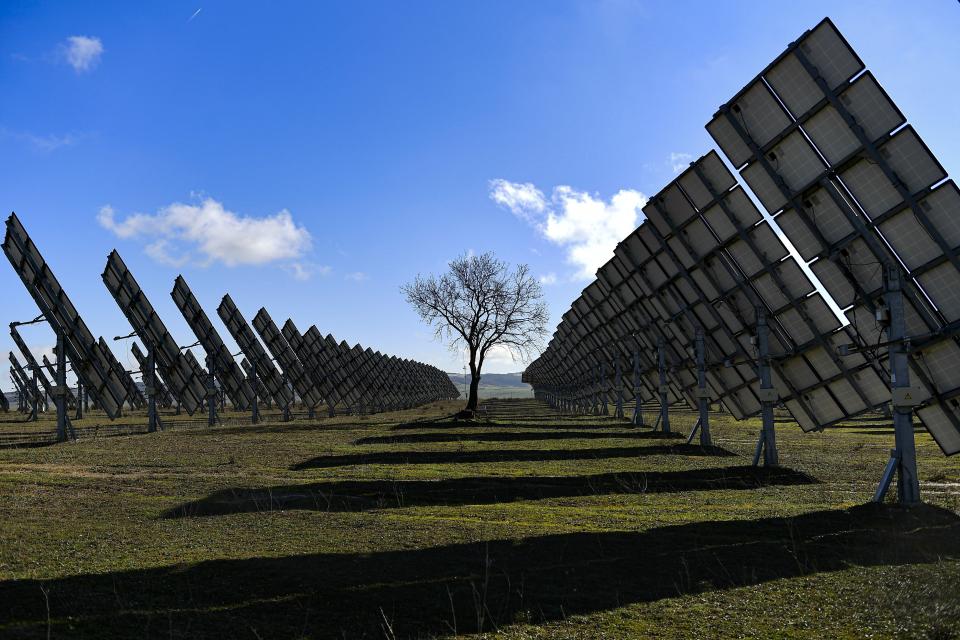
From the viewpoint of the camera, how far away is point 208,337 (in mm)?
50594

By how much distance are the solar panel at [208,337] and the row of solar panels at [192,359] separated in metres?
0.07

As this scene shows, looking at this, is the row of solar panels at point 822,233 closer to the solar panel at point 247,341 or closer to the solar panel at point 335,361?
the solar panel at point 247,341

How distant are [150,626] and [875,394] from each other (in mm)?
17969

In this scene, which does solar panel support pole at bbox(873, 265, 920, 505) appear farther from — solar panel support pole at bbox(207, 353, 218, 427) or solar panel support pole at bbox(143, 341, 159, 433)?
solar panel support pole at bbox(207, 353, 218, 427)

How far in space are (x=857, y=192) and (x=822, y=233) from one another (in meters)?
1.27

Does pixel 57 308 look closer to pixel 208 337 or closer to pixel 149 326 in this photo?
pixel 149 326

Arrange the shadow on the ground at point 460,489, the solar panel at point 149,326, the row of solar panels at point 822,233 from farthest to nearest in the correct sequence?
the solar panel at point 149,326 → the shadow on the ground at point 460,489 → the row of solar panels at point 822,233

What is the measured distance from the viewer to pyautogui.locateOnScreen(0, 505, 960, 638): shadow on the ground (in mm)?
7402

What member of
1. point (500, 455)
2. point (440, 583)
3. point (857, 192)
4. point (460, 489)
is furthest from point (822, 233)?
point (500, 455)

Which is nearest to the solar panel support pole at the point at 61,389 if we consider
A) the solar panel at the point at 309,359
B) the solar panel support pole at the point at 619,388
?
the solar panel support pole at the point at 619,388

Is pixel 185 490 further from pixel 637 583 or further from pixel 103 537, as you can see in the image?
pixel 637 583

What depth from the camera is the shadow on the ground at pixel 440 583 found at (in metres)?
7.40

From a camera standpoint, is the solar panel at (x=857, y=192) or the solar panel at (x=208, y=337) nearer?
the solar panel at (x=857, y=192)

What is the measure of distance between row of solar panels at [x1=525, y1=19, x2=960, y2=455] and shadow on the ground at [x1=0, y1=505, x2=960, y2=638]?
5143 millimetres
